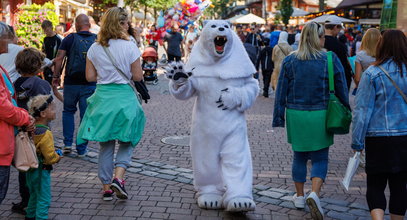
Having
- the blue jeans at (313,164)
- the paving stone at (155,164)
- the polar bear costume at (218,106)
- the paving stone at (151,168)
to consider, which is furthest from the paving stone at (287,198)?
the paving stone at (155,164)

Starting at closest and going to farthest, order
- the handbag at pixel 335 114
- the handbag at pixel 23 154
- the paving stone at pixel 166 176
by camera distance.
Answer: the handbag at pixel 23 154 → the handbag at pixel 335 114 → the paving stone at pixel 166 176

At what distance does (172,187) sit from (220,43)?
174 centimetres

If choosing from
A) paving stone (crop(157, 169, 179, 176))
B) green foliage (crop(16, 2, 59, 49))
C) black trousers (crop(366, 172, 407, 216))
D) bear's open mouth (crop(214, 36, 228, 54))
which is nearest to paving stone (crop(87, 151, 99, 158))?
paving stone (crop(157, 169, 179, 176))

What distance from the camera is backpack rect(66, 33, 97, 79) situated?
6.48 m

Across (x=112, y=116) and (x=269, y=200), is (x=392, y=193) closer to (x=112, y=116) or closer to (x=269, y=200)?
(x=269, y=200)

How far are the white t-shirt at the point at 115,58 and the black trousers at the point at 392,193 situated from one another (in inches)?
98.4

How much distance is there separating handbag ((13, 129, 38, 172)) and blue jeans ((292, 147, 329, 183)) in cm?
241

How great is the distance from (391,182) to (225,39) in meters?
1.90

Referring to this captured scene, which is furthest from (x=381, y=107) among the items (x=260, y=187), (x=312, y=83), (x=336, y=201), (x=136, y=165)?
(x=136, y=165)

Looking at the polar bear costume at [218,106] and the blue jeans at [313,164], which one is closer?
the polar bear costume at [218,106]

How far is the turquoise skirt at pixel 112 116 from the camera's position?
4.92 meters

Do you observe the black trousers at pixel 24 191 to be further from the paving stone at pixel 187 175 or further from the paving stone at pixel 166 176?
the paving stone at pixel 187 175

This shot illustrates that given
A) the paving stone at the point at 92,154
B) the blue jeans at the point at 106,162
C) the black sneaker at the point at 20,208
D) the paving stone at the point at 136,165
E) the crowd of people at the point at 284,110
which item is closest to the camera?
the crowd of people at the point at 284,110

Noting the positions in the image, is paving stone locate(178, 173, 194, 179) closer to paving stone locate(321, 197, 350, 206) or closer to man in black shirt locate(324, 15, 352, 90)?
paving stone locate(321, 197, 350, 206)
